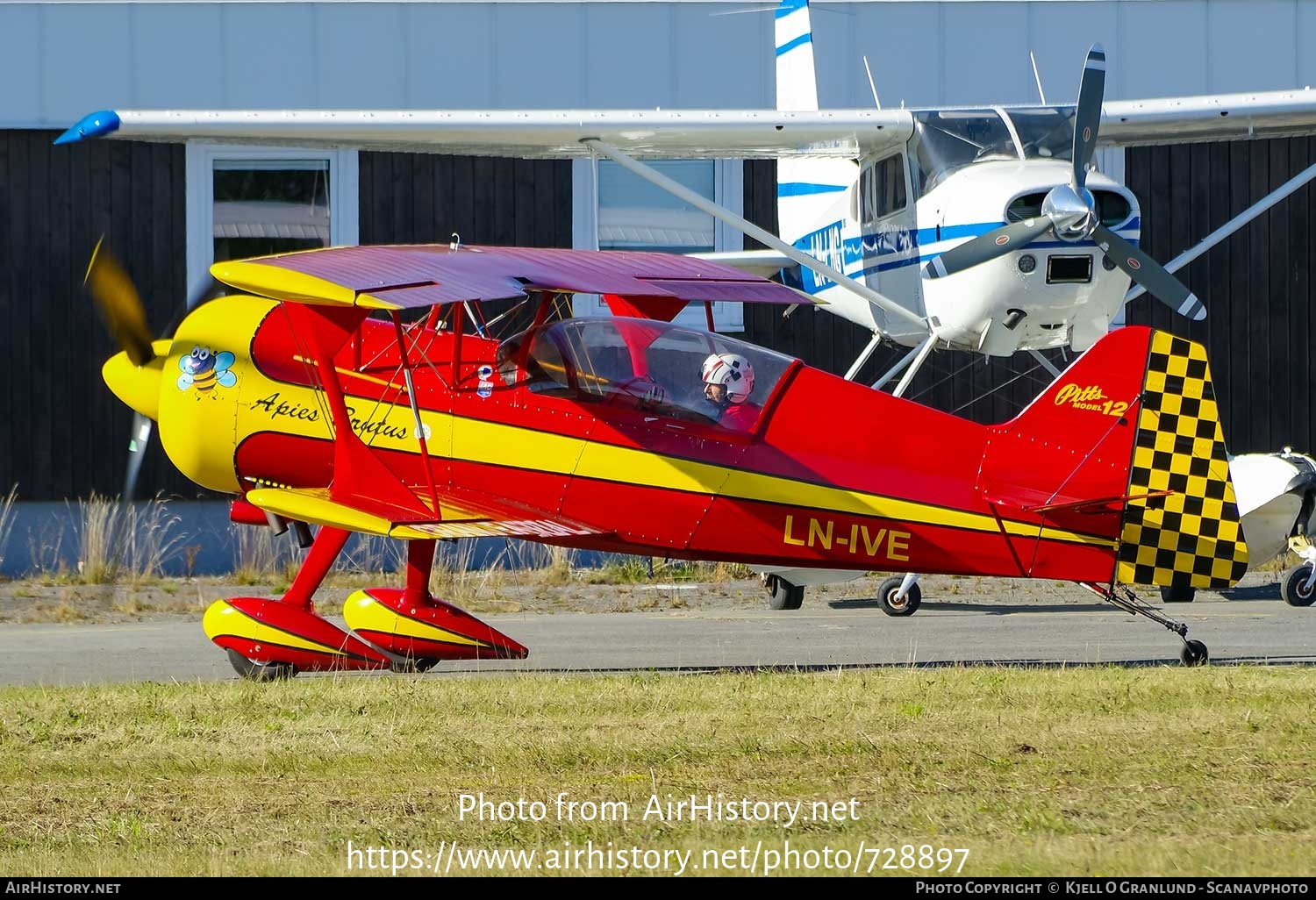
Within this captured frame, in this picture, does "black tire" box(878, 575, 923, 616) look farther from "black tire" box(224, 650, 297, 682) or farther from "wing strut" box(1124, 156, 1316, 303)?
"black tire" box(224, 650, 297, 682)

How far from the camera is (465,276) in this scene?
870 cm

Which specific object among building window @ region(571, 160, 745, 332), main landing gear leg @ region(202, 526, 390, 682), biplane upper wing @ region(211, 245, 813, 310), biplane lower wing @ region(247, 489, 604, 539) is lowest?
main landing gear leg @ region(202, 526, 390, 682)

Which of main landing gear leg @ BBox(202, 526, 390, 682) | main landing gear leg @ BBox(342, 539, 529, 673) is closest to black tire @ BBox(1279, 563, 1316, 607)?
main landing gear leg @ BBox(342, 539, 529, 673)

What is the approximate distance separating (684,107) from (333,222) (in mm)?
3962

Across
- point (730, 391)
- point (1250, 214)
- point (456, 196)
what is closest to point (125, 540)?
point (456, 196)

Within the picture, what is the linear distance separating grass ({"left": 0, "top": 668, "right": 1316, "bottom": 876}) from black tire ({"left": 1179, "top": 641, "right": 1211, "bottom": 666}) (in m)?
0.39

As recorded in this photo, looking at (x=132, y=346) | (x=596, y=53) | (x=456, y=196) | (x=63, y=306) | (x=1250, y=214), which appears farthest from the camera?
(x=456, y=196)

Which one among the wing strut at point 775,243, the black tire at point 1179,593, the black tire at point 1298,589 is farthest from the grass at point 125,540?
the black tire at point 1298,589

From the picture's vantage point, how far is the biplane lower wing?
849cm

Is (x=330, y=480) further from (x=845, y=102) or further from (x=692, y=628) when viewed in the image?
(x=845, y=102)

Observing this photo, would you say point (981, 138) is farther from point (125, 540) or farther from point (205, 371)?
Result: point (125, 540)

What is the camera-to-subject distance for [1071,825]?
17.9 feet

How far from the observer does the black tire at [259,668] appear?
9.16m

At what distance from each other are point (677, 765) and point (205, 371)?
14.6ft
